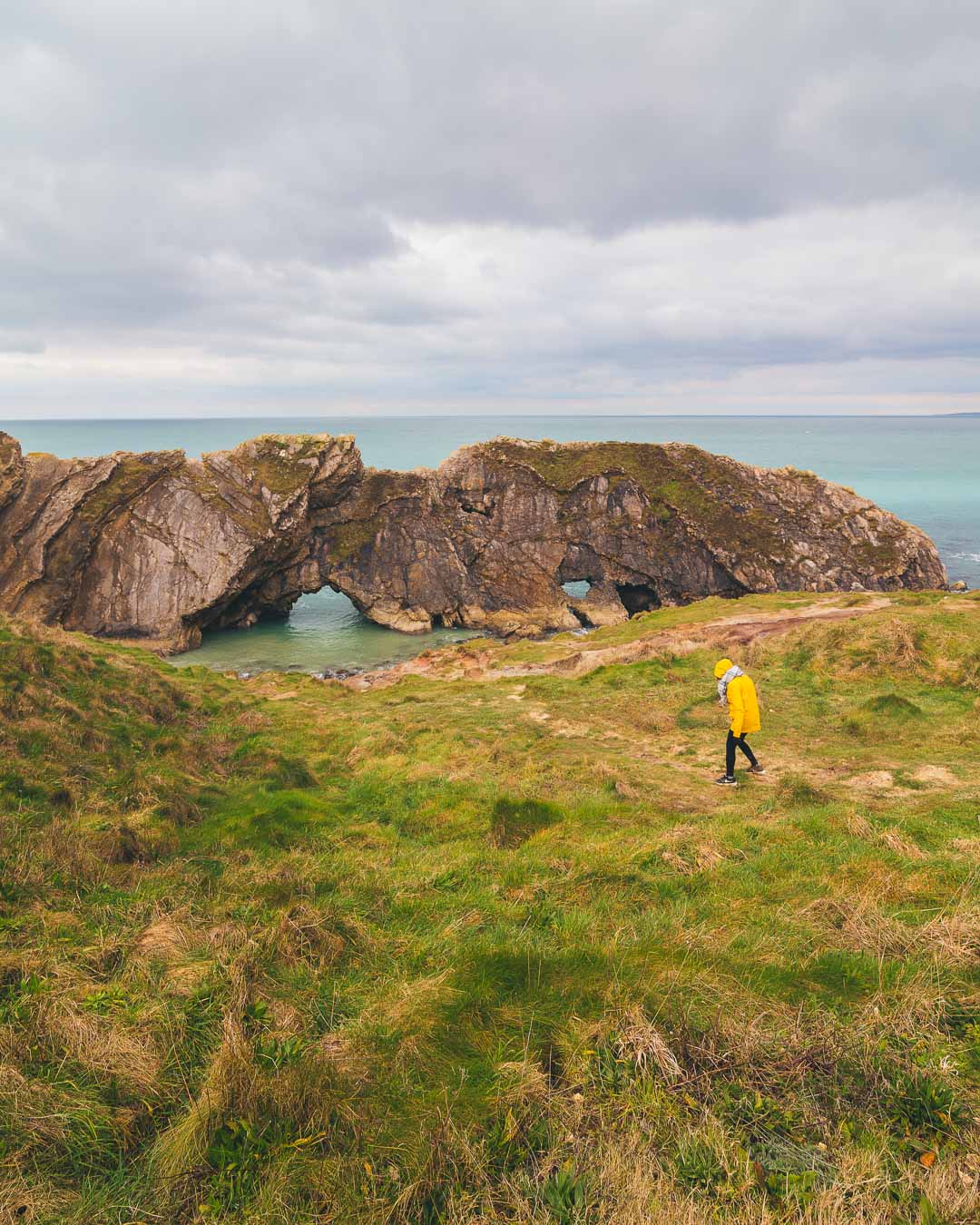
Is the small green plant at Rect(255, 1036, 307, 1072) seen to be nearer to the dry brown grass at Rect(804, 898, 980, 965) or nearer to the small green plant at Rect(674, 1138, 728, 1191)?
the small green plant at Rect(674, 1138, 728, 1191)

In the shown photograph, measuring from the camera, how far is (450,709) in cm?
2439

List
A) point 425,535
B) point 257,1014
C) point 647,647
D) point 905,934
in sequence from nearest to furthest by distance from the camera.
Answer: point 257,1014
point 905,934
point 647,647
point 425,535

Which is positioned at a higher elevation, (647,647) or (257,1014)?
(257,1014)

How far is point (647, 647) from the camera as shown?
3136cm

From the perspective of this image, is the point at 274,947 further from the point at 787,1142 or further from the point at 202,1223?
the point at 787,1142

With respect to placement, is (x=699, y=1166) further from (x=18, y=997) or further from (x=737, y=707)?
(x=737, y=707)

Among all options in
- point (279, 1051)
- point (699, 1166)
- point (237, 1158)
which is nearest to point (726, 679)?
point (699, 1166)

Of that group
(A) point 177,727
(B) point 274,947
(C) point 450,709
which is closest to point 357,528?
(C) point 450,709

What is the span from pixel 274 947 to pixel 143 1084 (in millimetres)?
2046

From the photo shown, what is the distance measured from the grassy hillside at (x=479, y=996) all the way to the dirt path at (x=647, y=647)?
673 inches

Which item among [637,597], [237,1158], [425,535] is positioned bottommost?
[637,597]

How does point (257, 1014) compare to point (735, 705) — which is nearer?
point (257, 1014)

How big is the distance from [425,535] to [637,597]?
89.3 ft

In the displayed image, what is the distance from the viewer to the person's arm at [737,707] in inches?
548
